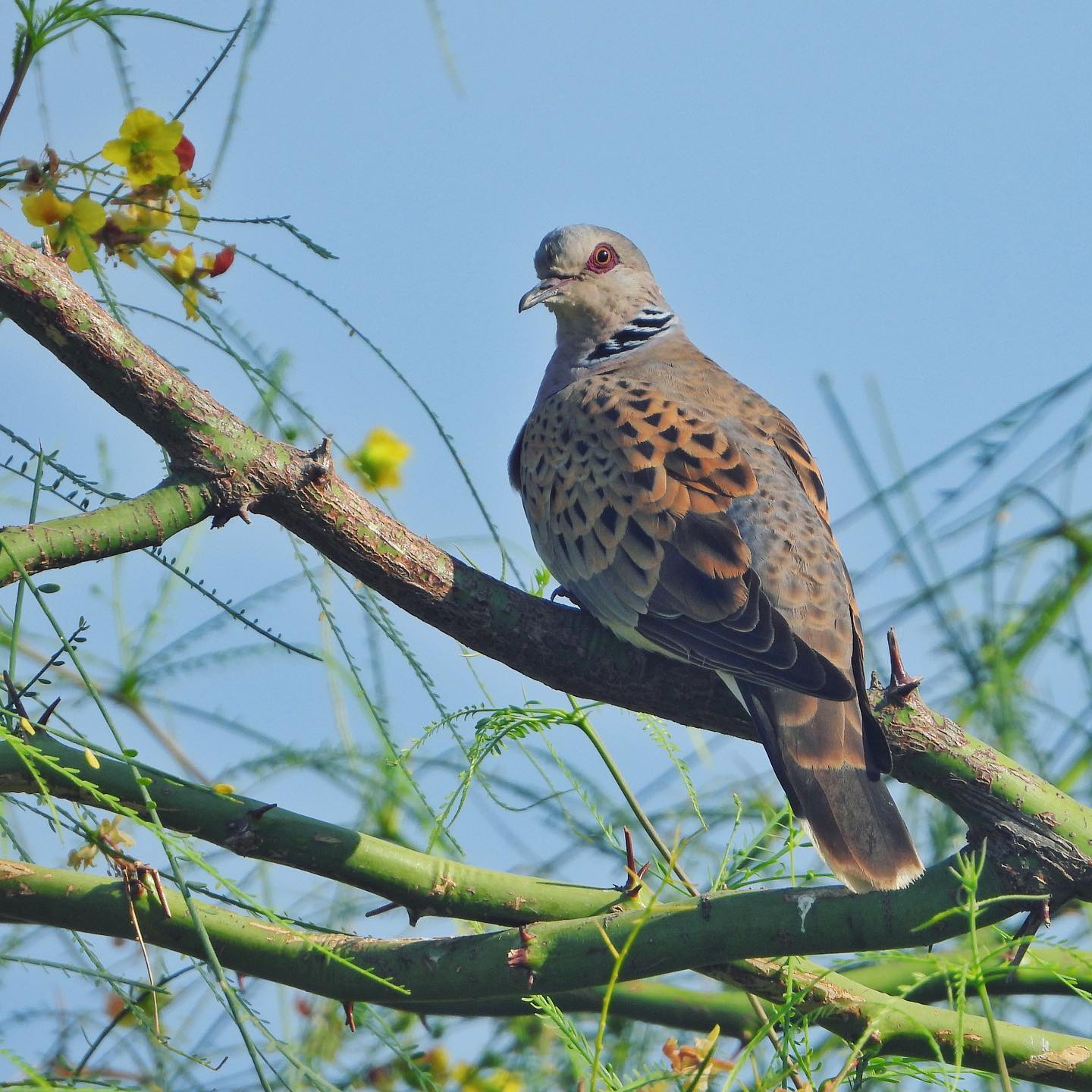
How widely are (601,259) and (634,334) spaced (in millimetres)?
318

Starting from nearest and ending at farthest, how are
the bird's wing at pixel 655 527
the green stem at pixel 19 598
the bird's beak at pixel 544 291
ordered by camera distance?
the green stem at pixel 19 598 → the bird's wing at pixel 655 527 → the bird's beak at pixel 544 291

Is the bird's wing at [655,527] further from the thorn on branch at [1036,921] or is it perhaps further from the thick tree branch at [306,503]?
the thorn on branch at [1036,921]

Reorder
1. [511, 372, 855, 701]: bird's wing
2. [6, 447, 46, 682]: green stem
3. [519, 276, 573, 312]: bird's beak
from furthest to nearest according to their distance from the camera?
[519, 276, 573, 312]: bird's beak, [511, 372, 855, 701]: bird's wing, [6, 447, 46, 682]: green stem

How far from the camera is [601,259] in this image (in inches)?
188

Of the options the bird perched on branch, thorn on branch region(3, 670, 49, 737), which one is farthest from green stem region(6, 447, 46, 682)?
the bird perched on branch

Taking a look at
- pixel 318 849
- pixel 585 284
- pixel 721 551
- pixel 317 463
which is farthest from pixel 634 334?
pixel 318 849

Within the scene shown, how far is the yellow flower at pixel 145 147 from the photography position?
2.33m

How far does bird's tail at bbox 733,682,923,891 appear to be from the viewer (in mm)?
2684

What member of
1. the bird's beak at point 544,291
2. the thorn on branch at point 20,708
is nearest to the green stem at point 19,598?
the thorn on branch at point 20,708

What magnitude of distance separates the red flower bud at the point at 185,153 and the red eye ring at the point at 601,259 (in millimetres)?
2400

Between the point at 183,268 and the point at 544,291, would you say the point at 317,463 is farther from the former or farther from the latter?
the point at 544,291

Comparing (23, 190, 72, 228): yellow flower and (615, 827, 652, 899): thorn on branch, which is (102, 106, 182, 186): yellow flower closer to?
(23, 190, 72, 228): yellow flower

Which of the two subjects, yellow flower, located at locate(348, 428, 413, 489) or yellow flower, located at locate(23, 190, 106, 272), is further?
yellow flower, located at locate(348, 428, 413, 489)

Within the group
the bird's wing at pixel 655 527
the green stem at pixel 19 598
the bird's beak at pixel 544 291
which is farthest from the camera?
the bird's beak at pixel 544 291
